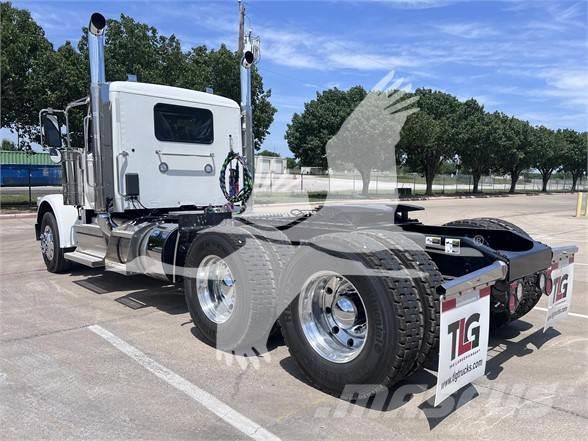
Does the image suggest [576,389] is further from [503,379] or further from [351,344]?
[351,344]

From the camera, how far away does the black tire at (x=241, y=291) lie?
13.2 feet

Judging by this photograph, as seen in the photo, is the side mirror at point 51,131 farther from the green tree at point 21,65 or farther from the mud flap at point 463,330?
the green tree at point 21,65

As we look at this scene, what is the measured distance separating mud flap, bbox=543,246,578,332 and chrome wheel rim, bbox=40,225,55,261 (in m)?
6.74

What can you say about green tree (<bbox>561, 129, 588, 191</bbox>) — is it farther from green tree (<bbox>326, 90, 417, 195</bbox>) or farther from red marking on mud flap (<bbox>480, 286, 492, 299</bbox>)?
green tree (<bbox>326, 90, 417, 195</bbox>)

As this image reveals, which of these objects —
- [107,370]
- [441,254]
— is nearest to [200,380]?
[107,370]

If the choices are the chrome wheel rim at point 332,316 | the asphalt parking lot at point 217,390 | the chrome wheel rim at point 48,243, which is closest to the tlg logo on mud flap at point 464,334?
the asphalt parking lot at point 217,390

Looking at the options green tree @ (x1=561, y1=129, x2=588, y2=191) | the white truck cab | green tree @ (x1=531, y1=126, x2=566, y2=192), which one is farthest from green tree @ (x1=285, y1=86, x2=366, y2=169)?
green tree @ (x1=561, y1=129, x2=588, y2=191)

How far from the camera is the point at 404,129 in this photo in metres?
3.52

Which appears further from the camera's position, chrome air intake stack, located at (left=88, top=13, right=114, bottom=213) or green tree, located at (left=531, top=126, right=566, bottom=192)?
green tree, located at (left=531, top=126, right=566, bottom=192)

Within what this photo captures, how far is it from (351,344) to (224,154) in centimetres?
437

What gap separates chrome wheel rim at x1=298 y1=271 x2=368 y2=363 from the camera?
3539 mm

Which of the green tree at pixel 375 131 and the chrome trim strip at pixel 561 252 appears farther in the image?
the chrome trim strip at pixel 561 252

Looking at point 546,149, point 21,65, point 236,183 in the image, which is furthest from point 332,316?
point 546,149

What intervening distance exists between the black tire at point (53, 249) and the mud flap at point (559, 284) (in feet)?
21.0
